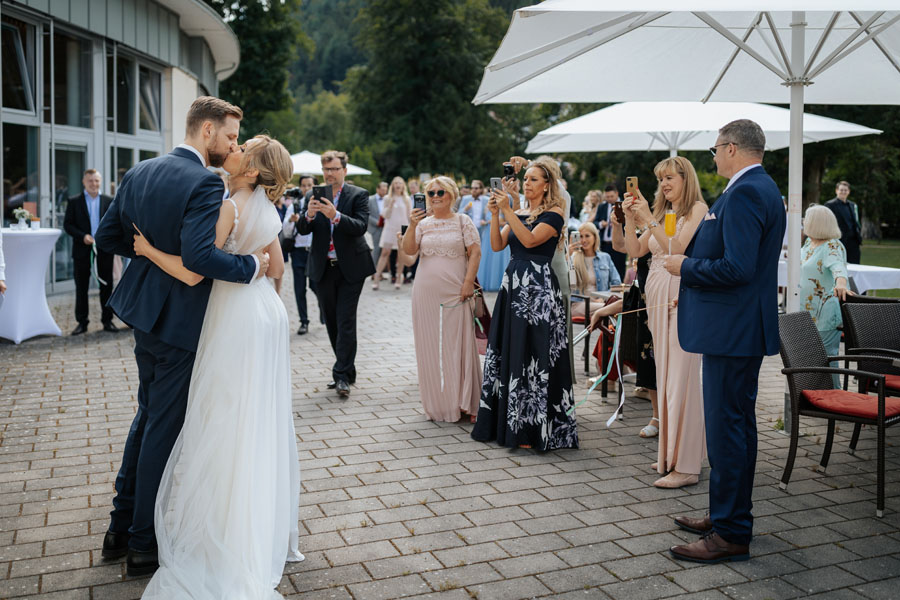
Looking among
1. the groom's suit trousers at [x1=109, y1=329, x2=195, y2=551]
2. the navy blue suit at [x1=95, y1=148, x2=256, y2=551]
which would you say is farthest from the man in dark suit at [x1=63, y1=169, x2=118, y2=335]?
the groom's suit trousers at [x1=109, y1=329, x2=195, y2=551]

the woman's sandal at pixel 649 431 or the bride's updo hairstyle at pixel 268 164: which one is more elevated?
the bride's updo hairstyle at pixel 268 164

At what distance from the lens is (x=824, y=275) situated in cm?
771

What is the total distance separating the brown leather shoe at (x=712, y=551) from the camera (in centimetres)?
415


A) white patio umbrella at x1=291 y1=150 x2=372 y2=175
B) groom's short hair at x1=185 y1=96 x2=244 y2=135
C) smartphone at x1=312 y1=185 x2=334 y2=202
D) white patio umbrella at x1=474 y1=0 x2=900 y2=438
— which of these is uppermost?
white patio umbrella at x1=291 y1=150 x2=372 y2=175

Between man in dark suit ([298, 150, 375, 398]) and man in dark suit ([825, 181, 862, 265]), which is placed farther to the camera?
man in dark suit ([825, 181, 862, 265])

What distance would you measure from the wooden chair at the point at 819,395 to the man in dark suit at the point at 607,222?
351 inches

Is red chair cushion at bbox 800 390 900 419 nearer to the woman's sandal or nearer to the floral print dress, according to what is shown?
the woman's sandal

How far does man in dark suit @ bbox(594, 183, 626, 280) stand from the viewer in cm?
1491

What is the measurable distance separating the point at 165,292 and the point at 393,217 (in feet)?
43.8

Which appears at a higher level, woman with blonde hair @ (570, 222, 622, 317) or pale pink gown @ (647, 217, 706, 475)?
woman with blonde hair @ (570, 222, 622, 317)

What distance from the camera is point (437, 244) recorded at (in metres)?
6.98

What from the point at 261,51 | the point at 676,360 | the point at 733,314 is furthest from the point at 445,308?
the point at 261,51

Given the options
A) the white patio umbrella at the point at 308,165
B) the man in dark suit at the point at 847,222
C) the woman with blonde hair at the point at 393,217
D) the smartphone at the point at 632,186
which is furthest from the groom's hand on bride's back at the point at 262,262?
the white patio umbrella at the point at 308,165

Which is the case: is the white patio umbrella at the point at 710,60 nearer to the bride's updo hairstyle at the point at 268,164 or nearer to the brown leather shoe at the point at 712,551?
the bride's updo hairstyle at the point at 268,164
